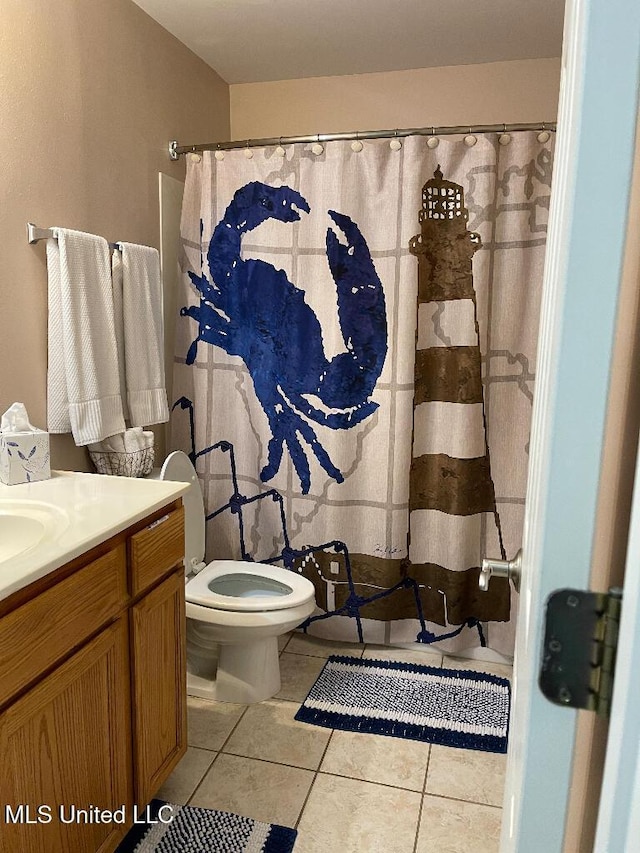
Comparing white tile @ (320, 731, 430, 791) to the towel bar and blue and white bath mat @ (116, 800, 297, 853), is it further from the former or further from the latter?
the towel bar

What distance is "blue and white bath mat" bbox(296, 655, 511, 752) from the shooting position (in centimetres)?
213

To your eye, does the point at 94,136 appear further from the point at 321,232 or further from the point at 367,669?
the point at 367,669

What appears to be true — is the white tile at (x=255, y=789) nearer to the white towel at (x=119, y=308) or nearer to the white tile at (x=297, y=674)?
the white tile at (x=297, y=674)

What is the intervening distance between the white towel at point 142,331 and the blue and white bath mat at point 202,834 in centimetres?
118

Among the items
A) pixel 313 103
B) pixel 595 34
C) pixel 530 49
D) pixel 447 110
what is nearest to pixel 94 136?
pixel 313 103

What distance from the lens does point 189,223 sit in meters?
2.58

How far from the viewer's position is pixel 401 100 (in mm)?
2791

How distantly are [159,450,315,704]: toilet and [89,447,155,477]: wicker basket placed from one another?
3.3 inches

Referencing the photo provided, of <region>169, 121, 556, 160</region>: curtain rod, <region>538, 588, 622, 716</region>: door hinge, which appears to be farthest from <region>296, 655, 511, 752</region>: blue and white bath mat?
<region>169, 121, 556, 160</region>: curtain rod

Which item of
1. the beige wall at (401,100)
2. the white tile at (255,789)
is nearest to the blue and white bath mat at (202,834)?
the white tile at (255,789)

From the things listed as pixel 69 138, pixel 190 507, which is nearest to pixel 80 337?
pixel 69 138

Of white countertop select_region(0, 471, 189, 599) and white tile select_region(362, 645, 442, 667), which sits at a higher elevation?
white countertop select_region(0, 471, 189, 599)

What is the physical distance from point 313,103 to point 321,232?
0.82 m

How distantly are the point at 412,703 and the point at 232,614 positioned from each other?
72cm
